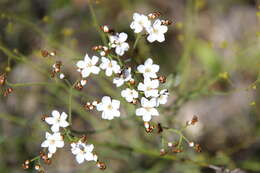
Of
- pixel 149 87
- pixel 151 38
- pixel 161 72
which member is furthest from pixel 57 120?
pixel 161 72

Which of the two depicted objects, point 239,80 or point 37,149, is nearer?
point 37,149

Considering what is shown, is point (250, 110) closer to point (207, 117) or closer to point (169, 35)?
point (207, 117)

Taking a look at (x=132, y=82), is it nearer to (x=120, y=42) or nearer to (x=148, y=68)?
(x=148, y=68)

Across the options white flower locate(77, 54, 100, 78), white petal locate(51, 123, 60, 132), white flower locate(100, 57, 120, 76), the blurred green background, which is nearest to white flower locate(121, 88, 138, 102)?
white flower locate(100, 57, 120, 76)

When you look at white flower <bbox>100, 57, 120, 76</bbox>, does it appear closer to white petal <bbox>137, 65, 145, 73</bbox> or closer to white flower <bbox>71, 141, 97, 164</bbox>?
white petal <bbox>137, 65, 145, 73</bbox>

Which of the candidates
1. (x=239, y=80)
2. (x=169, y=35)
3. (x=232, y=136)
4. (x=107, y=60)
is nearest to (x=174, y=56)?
(x=169, y=35)

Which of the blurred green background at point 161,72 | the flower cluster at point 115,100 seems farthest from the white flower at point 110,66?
the blurred green background at point 161,72

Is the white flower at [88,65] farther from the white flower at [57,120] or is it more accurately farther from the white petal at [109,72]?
the white flower at [57,120]
